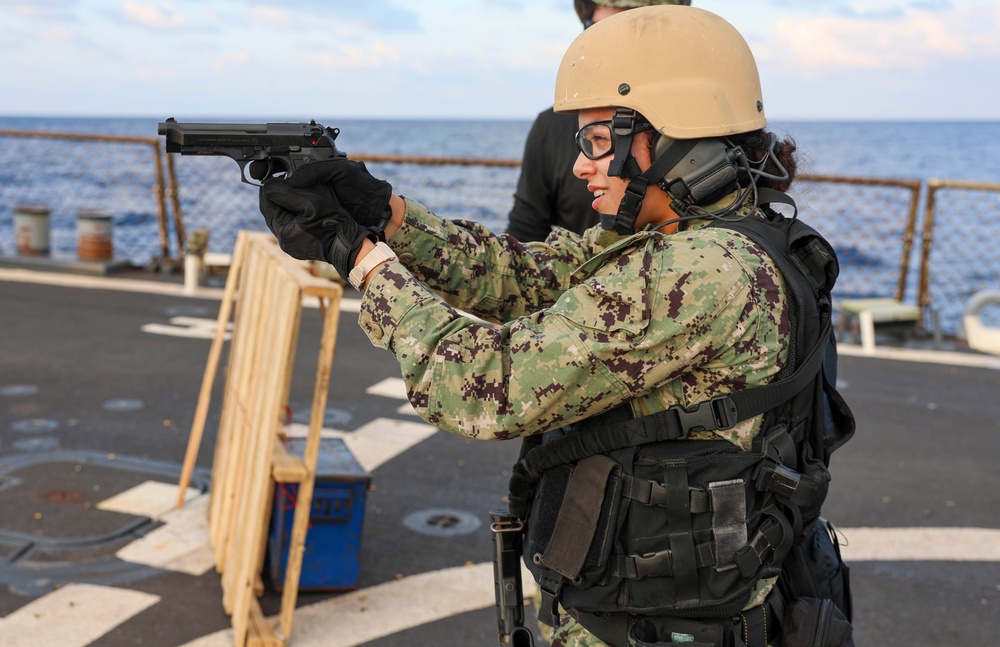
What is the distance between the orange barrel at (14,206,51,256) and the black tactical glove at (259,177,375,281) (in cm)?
1158

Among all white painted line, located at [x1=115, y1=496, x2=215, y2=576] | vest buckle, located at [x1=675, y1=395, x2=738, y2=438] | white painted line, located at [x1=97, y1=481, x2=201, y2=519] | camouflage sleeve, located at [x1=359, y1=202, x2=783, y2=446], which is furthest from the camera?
white painted line, located at [x1=97, y1=481, x2=201, y2=519]

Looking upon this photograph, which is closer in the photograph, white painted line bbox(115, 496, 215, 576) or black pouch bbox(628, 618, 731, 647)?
black pouch bbox(628, 618, 731, 647)

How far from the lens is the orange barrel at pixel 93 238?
12.2 meters

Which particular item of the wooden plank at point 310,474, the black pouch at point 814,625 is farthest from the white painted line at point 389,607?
the black pouch at point 814,625

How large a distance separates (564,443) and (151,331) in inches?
306

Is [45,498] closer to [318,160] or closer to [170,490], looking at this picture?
[170,490]

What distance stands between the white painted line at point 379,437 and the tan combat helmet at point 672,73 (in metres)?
4.20

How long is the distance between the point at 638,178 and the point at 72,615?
3286mm

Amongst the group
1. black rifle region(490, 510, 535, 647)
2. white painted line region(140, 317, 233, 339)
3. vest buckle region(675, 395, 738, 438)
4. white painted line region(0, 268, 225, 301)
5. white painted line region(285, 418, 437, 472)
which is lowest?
white painted line region(285, 418, 437, 472)

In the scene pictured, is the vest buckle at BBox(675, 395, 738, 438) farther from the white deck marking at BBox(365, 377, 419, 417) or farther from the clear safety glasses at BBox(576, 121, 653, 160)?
the white deck marking at BBox(365, 377, 419, 417)

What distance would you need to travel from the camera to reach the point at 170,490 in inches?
219

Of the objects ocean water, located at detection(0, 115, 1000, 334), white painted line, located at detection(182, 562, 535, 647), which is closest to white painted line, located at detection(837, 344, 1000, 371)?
ocean water, located at detection(0, 115, 1000, 334)

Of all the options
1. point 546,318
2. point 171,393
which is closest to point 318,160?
point 546,318

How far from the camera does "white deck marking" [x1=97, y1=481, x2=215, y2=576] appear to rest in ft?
15.6
